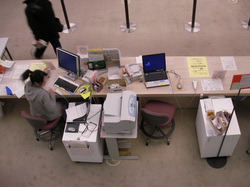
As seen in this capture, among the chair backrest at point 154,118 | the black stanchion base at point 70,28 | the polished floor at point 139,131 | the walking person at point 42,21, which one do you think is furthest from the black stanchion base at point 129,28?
the chair backrest at point 154,118

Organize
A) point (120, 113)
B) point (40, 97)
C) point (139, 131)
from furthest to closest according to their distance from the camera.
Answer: point (139, 131) < point (40, 97) < point (120, 113)

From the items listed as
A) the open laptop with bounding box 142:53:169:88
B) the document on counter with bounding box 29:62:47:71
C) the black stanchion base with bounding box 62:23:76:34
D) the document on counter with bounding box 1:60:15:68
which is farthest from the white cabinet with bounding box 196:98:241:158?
the black stanchion base with bounding box 62:23:76:34

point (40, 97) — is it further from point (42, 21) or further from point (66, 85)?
point (42, 21)

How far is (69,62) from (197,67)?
1.79 meters

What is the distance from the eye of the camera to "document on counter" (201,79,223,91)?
3.22 meters

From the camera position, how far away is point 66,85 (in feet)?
11.3

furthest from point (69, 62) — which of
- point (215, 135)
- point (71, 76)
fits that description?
point (215, 135)

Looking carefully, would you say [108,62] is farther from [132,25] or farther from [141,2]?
[141,2]

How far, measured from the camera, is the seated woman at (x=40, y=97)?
2.95 m

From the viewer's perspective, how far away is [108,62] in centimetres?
364

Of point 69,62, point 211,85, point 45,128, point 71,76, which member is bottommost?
point 45,128

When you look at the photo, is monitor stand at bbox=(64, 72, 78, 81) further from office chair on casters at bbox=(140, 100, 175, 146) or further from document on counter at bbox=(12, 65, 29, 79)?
office chair on casters at bbox=(140, 100, 175, 146)

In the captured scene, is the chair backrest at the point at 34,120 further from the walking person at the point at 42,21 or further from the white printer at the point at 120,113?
the walking person at the point at 42,21

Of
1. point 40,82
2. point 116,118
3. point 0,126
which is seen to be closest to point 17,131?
point 0,126
